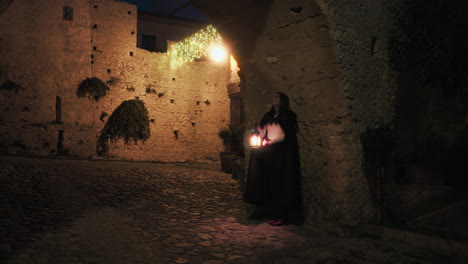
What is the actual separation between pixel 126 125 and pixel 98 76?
2610 mm

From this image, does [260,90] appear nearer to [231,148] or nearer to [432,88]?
[432,88]

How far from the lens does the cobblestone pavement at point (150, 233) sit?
9.04 ft

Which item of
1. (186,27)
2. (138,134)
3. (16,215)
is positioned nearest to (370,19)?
(16,215)

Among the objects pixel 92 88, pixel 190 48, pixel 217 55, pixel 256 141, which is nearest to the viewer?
pixel 256 141

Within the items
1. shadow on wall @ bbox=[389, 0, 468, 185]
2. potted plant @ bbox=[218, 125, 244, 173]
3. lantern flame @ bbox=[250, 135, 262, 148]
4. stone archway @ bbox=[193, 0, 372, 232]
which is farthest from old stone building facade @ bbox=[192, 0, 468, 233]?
potted plant @ bbox=[218, 125, 244, 173]

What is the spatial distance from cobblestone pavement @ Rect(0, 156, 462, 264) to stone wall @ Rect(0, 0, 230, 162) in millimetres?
8226

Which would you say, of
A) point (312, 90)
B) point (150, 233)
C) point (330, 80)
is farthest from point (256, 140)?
point (150, 233)

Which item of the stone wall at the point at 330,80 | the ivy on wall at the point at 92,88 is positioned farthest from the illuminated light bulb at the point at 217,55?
the stone wall at the point at 330,80

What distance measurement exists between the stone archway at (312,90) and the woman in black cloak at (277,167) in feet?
0.52

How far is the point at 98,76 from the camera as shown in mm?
14406

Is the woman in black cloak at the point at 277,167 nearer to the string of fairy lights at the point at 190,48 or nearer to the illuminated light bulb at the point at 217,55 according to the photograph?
the string of fairy lights at the point at 190,48

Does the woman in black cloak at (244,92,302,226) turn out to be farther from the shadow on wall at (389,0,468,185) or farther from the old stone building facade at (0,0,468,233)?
the shadow on wall at (389,0,468,185)

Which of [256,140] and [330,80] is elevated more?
[330,80]

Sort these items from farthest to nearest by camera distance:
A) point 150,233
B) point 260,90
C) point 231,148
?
point 231,148 → point 260,90 → point 150,233
